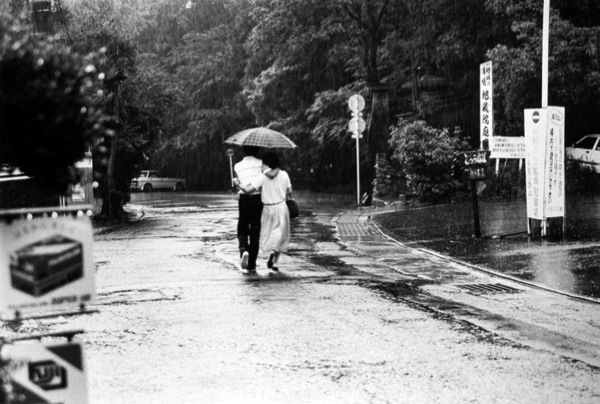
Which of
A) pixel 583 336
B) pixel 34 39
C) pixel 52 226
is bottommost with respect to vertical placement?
pixel 583 336

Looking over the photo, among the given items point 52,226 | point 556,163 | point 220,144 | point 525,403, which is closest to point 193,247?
point 556,163

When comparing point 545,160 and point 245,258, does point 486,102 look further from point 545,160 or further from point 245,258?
point 245,258

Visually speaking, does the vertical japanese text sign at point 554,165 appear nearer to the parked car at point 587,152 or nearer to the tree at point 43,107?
the tree at point 43,107

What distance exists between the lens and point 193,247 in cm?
1509

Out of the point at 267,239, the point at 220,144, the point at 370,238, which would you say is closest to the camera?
the point at 267,239

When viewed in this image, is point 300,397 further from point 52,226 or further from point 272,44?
point 272,44

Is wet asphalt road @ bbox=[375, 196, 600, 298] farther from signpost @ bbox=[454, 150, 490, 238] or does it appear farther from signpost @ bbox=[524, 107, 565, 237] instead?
signpost @ bbox=[454, 150, 490, 238]

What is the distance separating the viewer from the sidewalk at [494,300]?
7.39 m

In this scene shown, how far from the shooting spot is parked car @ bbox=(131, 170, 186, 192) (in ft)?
204

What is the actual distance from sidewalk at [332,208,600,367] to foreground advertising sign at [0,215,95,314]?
4.41 m

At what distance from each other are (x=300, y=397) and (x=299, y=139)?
36.3 meters

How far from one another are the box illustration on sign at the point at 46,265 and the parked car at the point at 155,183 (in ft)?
194

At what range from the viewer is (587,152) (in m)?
26.6

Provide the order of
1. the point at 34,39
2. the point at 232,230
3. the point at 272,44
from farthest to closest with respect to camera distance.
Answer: the point at 272,44 → the point at 232,230 → the point at 34,39
